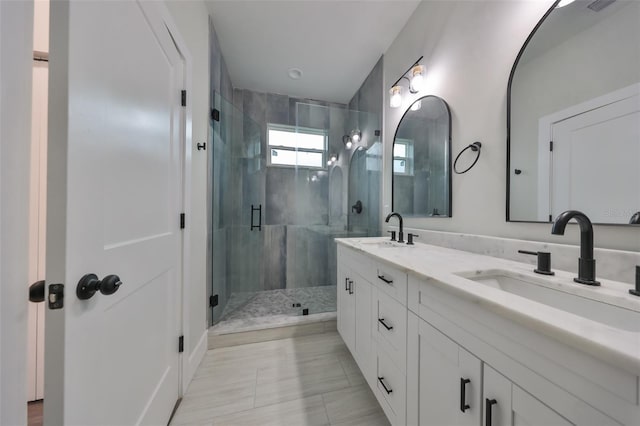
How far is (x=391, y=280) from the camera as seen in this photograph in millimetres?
1001

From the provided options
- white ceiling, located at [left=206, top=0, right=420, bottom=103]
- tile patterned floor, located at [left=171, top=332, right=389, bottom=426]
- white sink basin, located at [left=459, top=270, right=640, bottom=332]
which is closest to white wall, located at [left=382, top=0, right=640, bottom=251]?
white sink basin, located at [left=459, top=270, right=640, bottom=332]

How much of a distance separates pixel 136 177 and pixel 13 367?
0.64m

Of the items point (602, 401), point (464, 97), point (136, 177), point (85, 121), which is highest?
point (464, 97)

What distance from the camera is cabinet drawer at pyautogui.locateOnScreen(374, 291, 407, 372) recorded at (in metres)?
0.91

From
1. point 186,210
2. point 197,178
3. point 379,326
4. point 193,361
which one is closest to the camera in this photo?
point 379,326

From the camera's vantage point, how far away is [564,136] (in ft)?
2.91

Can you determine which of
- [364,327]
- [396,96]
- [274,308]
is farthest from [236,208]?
[396,96]

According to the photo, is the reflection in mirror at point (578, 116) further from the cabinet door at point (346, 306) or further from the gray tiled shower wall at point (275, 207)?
the gray tiled shower wall at point (275, 207)

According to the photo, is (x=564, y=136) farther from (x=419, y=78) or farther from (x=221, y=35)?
(x=221, y=35)

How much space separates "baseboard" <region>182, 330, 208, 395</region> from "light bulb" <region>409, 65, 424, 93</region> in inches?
98.4

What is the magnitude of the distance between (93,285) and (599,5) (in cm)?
195

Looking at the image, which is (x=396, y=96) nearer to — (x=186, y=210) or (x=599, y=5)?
(x=599, y=5)

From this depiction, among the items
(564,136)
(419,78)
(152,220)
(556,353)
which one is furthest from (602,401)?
(419,78)

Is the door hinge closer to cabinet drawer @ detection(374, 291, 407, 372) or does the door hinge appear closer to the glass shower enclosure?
cabinet drawer @ detection(374, 291, 407, 372)
